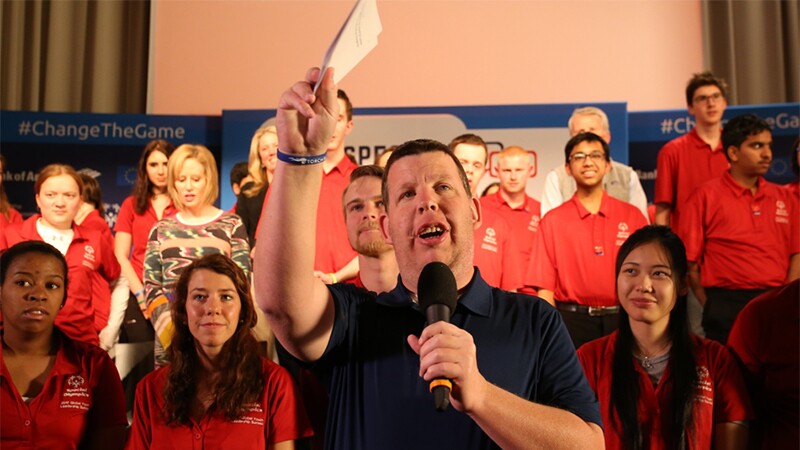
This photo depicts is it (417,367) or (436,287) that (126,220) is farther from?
(436,287)

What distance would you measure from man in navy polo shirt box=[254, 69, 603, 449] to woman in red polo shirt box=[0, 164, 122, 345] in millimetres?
3208

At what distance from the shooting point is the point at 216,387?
9.64 ft

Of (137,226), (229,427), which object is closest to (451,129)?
(137,226)

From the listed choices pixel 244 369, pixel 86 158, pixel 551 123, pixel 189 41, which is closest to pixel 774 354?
pixel 244 369

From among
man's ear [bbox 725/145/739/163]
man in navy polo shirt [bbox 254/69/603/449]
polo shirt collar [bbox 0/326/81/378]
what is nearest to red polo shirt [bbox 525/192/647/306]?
man's ear [bbox 725/145/739/163]

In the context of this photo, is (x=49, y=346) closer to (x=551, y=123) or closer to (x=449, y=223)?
(x=449, y=223)

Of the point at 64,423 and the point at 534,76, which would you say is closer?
the point at 64,423

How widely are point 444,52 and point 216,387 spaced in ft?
17.7

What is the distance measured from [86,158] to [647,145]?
4246 mm

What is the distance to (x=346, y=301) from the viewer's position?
1.63m

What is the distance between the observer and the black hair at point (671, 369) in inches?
104

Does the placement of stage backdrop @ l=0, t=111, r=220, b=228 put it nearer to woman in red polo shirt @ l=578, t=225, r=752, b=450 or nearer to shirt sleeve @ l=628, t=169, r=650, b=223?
shirt sleeve @ l=628, t=169, r=650, b=223

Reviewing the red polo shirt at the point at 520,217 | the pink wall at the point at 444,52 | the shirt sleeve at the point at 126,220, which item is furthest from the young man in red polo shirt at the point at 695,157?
the shirt sleeve at the point at 126,220

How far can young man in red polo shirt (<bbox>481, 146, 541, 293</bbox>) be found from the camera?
5.12 m
